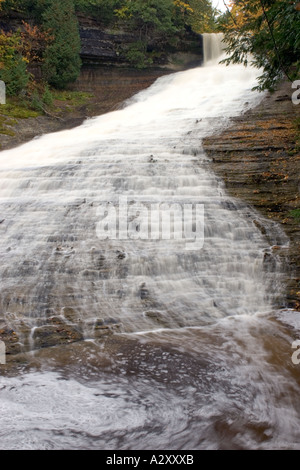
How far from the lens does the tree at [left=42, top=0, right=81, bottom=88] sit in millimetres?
17594

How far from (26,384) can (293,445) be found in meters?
2.67

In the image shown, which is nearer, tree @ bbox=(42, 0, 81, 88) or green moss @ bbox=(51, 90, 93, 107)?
green moss @ bbox=(51, 90, 93, 107)

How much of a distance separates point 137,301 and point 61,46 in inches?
665

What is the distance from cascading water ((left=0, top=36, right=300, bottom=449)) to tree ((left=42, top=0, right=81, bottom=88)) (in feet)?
31.9

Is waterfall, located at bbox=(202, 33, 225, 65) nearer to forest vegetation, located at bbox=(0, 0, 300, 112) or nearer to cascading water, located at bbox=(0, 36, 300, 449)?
forest vegetation, located at bbox=(0, 0, 300, 112)

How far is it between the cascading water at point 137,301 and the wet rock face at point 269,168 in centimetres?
34

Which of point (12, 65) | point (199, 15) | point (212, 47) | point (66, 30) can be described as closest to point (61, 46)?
point (66, 30)

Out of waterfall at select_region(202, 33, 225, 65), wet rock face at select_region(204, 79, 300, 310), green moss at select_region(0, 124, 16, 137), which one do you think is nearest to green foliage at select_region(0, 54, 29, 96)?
green moss at select_region(0, 124, 16, 137)

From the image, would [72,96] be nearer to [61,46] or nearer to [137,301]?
[61,46]

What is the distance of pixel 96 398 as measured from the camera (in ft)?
11.6

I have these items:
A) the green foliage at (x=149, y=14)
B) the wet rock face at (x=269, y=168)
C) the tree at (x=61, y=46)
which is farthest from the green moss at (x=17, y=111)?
the green foliage at (x=149, y=14)

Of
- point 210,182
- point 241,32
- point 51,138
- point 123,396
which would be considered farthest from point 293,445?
point 51,138

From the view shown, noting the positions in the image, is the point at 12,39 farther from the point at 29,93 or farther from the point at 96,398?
the point at 96,398

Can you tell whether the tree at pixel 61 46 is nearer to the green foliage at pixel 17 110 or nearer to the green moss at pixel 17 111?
the green foliage at pixel 17 110
